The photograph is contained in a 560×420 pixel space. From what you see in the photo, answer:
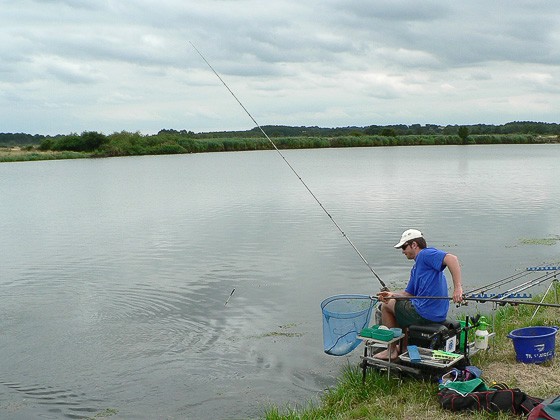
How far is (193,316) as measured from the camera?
8.45 m

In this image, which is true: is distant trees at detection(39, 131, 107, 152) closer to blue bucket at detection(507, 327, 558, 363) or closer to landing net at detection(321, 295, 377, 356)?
landing net at detection(321, 295, 377, 356)

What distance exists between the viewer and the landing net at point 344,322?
5.66m

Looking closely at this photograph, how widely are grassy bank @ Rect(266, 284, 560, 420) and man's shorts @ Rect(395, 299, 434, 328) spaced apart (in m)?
0.49

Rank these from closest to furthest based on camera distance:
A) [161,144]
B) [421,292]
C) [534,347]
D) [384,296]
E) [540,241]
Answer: [534,347]
[421,292]
[384,296]
[540,241]
[161,144]

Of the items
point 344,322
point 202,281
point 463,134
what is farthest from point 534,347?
point 463,134

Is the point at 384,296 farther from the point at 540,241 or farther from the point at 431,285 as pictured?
the point at 540,241

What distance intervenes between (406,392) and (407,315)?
0.77m

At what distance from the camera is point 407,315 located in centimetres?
→ 565

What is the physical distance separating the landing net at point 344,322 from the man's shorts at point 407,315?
0.80ft

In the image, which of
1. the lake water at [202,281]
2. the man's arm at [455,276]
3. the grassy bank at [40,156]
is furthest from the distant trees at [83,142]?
the man's arm at [455,276]

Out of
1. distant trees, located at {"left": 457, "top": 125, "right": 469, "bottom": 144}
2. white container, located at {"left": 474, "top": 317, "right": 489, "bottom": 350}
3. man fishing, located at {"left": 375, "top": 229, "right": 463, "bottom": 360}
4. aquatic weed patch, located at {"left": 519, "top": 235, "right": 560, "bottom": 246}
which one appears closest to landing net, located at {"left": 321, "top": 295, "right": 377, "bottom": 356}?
man fishing, located at {"left": 375, "top": 229, "right": 463, "bottom": 360}

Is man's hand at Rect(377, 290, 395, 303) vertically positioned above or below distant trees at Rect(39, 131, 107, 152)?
below

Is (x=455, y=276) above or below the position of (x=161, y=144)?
below

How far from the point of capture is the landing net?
5.66 metres
